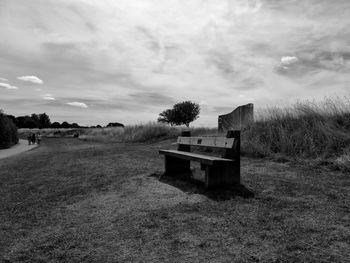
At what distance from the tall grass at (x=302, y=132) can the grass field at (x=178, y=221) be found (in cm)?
131

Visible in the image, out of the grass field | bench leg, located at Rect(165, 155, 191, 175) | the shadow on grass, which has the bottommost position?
the grass field

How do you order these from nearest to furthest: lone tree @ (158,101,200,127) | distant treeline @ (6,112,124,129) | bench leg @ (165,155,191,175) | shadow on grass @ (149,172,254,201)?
shadow on grass @ (149,172,254,201), bench leg @ (165,155,191,175), lone tree @ (158,101,200,127), distant treeline @ (6,112,124,129)

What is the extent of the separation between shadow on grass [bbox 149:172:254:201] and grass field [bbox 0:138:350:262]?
0.03 metres

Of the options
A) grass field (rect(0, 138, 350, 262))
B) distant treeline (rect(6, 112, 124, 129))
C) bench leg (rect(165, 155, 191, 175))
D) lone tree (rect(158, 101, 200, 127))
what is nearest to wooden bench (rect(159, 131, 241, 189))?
grass field (rect(0, 138, 350, 262))

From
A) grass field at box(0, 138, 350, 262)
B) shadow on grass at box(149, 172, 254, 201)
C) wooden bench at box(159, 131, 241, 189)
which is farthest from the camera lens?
wooden bench at box(159, 131, 241, 189)

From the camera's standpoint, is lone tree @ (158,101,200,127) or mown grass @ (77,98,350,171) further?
lone tree @ (158,101,200,127)

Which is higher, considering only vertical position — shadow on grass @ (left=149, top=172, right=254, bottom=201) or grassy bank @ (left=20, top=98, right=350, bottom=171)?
grassy bank @ (left=20, top=98, right=350, bottom=171)

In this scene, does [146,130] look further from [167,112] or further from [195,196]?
[167,112]

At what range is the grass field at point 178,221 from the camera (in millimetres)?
2273

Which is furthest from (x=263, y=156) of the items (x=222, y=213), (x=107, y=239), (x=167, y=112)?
(x=167, y=112)

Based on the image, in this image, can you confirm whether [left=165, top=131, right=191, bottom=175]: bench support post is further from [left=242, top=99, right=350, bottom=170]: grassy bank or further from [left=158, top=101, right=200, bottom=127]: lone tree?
[left=158, top=101, right=200, bottom=127]: lone tree

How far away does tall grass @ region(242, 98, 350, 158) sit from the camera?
6.07 meters

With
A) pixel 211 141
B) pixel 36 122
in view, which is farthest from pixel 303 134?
pixel 36 122

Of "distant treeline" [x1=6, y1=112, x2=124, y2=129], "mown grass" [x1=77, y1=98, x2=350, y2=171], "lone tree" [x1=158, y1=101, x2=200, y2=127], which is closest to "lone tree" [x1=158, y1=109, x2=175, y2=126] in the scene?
"lone tree" [x1=158, y1=101, x2=200, y2=127]
